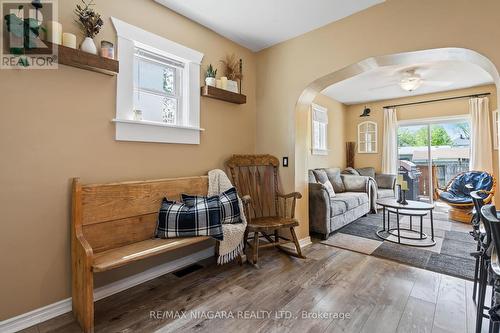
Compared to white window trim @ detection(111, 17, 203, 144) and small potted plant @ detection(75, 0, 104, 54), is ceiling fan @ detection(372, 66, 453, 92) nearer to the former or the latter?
white window trim @ detection(111, 17, 203, 144)

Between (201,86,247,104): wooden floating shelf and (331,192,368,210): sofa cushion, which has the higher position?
(201,86,247,104): wooden floating shelf

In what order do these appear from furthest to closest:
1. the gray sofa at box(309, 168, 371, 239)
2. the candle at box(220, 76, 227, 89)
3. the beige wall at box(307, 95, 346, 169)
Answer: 1. the beige wall at box(307, 95, 346, 169)
2. the gray sofa at box(309, 168, 371, 239)
3. the candle at box(220, 76, 227, 89)

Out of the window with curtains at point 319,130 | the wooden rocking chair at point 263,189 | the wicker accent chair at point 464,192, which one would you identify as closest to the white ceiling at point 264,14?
the wooden rocking chair at point 263,189

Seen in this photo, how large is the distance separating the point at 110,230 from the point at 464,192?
220 inches

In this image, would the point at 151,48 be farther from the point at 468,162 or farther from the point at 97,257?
the point at 468,162

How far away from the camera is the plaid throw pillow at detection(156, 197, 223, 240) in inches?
81.0

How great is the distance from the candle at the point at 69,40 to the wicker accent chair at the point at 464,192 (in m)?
5.52

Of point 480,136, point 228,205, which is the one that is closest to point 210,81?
point 228,205

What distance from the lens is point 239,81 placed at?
9.85 feet

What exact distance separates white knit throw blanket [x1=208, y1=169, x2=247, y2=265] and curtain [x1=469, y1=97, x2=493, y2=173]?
484cm

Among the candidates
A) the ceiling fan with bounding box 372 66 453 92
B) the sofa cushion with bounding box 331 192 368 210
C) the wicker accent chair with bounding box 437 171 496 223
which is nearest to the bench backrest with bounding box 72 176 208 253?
the sofa cushion with bounding box 331 192 368 210

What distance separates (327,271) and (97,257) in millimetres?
2024

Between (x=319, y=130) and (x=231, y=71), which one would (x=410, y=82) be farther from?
(x=231, y=71)

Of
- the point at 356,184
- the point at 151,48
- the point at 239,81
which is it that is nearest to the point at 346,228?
the point at 356,184
